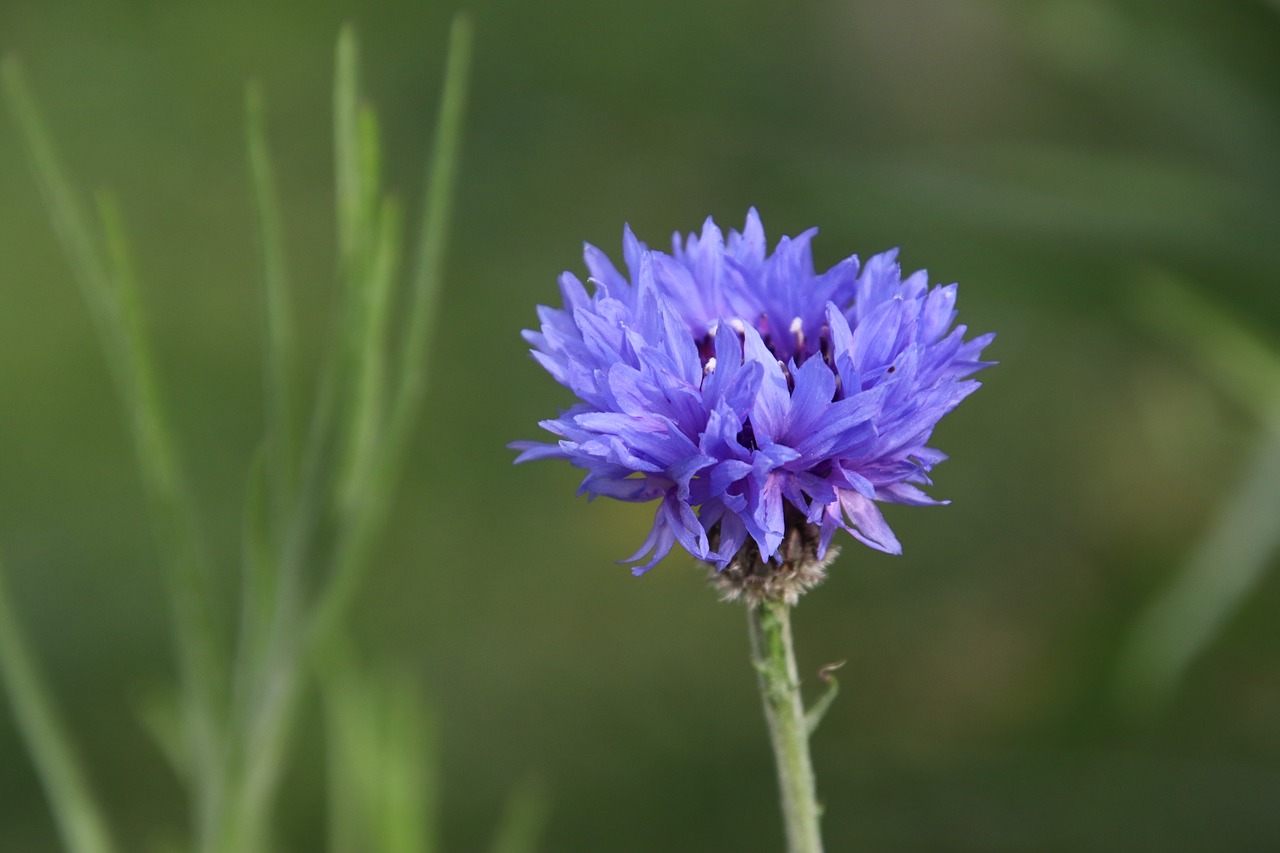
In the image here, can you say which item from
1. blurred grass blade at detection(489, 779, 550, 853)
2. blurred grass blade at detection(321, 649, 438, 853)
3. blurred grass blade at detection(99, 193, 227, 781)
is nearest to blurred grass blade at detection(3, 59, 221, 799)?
blurred grass blade at detection(99, 193, 227, 781)

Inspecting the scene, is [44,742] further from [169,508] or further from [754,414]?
[754,414]

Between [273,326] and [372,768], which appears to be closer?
[273,326]

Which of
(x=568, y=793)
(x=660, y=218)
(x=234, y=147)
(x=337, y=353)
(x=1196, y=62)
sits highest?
(x=234, y=147)

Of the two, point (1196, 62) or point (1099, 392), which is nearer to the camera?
point (1196, 62)

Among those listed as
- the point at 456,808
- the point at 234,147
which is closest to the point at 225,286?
the point at 234,147

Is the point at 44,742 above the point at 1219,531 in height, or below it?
below

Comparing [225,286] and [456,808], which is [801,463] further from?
[225,286]

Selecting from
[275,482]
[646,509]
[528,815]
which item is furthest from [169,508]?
[646,509]
